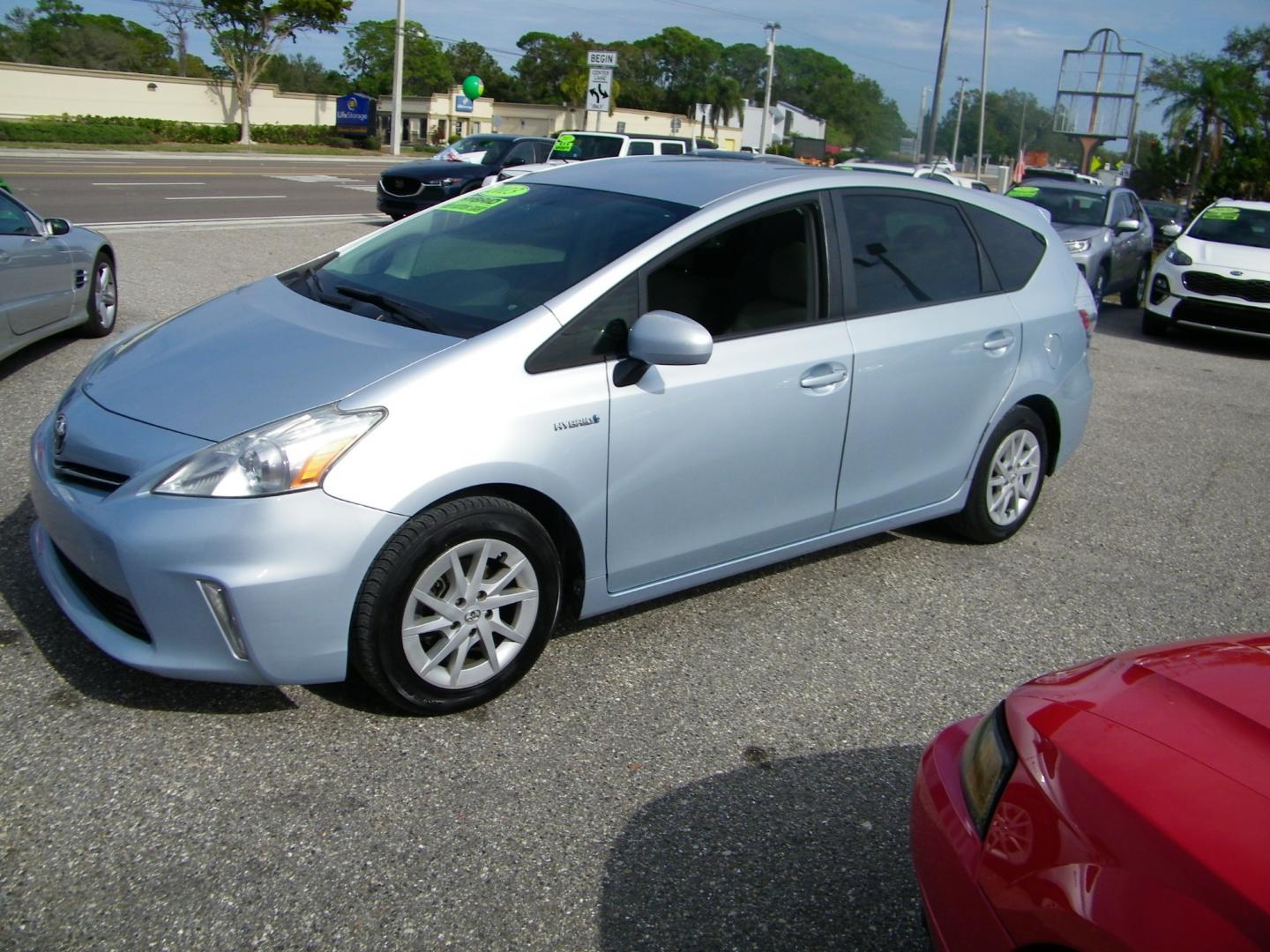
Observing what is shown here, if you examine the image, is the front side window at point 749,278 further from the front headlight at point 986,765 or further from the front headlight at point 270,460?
the front headlight at point 986,765

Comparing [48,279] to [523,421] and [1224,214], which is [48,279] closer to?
[523,421]

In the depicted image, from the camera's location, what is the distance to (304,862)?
2.78 m

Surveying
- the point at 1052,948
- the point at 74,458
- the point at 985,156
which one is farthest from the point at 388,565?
the point at 985,156

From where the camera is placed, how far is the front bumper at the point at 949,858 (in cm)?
198

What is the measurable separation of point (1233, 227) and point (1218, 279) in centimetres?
153

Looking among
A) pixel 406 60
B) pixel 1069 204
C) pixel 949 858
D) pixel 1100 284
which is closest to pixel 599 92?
pixel 1069 204

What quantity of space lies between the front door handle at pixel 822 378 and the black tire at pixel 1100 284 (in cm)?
Result: 1084

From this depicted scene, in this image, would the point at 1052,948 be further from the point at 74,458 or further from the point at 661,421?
the point at 74,458

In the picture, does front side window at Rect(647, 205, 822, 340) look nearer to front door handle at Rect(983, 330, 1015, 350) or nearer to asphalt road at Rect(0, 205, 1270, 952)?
front door handle at Rect(983, 330, 1015, 350)

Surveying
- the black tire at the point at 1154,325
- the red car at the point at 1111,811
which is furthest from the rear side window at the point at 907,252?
the black tire at the point at 1154,325

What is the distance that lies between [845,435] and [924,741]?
48.4 inches

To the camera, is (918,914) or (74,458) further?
(74,458)

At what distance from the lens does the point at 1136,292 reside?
1596 centimetres

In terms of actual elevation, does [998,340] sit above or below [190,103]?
below
